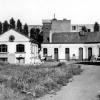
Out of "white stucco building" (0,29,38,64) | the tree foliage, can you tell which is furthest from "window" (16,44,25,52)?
the tree foliage

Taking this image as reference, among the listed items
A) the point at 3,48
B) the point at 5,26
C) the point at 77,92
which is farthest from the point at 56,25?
the point at 77,92

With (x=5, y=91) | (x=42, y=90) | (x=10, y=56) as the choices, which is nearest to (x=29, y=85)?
(x=42, y=90)

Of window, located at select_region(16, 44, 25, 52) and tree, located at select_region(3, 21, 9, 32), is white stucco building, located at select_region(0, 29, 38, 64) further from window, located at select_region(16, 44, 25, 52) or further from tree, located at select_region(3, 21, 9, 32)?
tree, located at select_region(3, 21, 9, 32)

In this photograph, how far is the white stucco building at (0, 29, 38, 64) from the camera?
1551 inches

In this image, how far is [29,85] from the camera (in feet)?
44.9

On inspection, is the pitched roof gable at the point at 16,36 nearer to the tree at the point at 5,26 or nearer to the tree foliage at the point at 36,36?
the tree foliage at the point at 36,36

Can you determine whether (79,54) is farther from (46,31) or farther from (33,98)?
(33,98)

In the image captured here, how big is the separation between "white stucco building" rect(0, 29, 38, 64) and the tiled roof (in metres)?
7.80

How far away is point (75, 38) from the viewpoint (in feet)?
151

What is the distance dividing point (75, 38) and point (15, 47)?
478 inches

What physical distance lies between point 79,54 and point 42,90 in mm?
32629

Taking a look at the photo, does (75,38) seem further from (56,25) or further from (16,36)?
(16,36)

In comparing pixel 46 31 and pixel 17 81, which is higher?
pixel 46 31

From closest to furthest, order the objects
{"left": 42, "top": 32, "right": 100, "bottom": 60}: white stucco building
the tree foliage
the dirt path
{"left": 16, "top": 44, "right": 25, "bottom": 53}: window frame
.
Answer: the dirt path, {"left": 16, "top": 44, "right": 25, "bottom": 53}: window frame, {"left": 42, "top": 32, "right": 100, "bottom": 60}: white stucco building, the tree foliage
